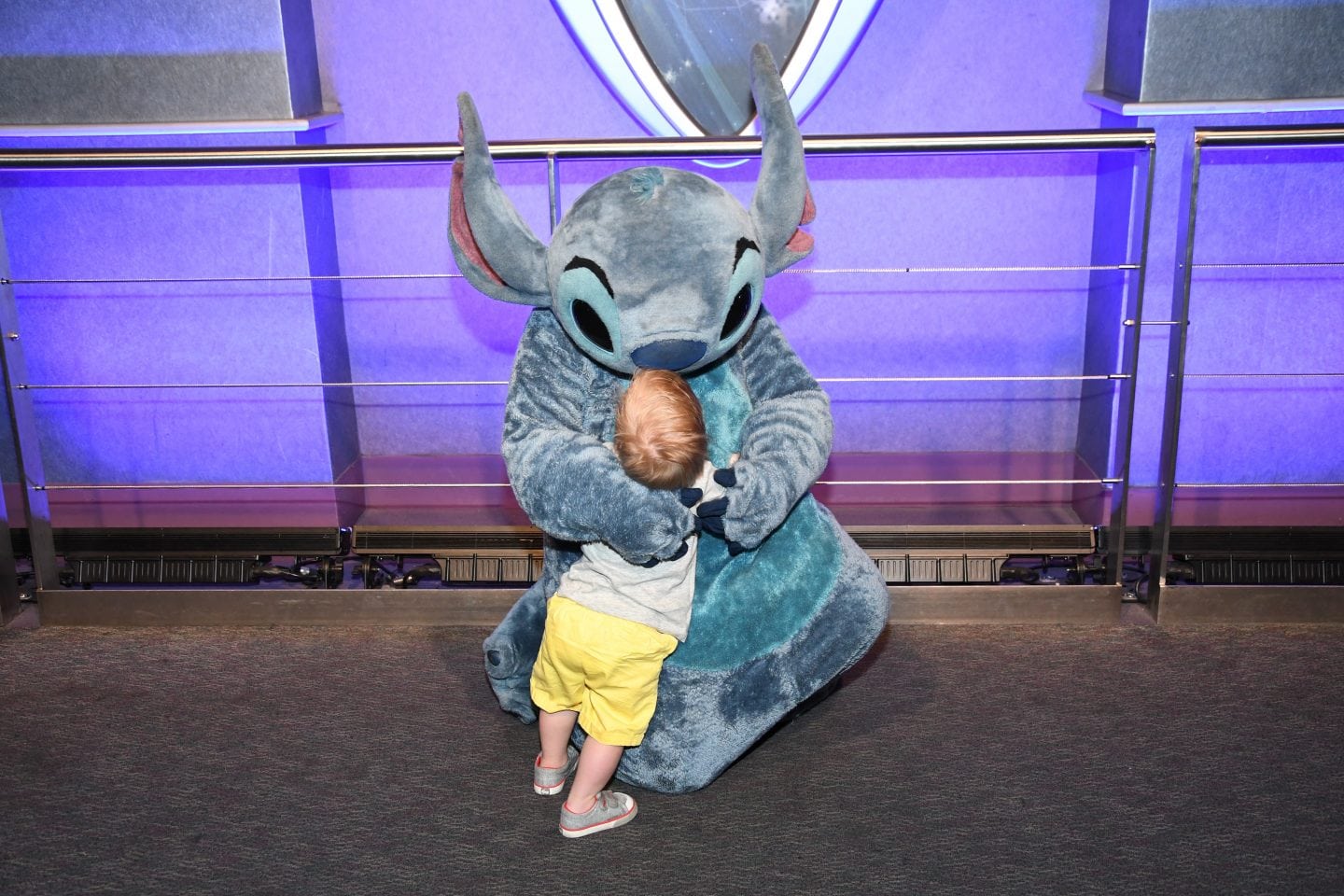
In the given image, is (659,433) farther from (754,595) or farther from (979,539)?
(979,539)

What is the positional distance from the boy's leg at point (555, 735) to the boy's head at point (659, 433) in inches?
16.7

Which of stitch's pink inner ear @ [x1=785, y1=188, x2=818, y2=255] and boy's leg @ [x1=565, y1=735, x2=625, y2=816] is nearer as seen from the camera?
boy's leg @ [x1=565, y1=735, x2=625, y2=816]

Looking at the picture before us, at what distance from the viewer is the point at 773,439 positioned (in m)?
1.74

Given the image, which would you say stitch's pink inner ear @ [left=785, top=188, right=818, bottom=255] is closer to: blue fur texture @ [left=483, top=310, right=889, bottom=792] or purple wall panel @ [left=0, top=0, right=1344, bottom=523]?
blue fur texture @ [left=483, top=310, right=889, bottom=792]

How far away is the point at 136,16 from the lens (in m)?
2.46

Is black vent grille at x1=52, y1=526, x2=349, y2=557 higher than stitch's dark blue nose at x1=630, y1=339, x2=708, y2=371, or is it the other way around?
stitch's dark blue nose at x1=630, y1=339, x2=708, y2=371

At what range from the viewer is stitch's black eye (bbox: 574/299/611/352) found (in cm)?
166

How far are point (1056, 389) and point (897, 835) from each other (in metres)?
Result: 1.66

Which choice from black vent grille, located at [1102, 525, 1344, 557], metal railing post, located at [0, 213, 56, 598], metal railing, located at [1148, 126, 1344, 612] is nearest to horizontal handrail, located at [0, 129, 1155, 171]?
metal railing, located at [1148, 126, 1344, 612]

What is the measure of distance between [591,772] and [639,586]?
0.92 ft

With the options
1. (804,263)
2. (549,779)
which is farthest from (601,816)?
(804,263)

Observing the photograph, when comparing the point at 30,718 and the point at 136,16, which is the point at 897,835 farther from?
the point at 136,16

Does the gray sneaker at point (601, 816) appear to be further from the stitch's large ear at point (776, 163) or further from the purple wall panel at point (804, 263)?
the purple wall panel at point (804, 263)

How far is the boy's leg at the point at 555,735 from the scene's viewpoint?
1796 millimetres
